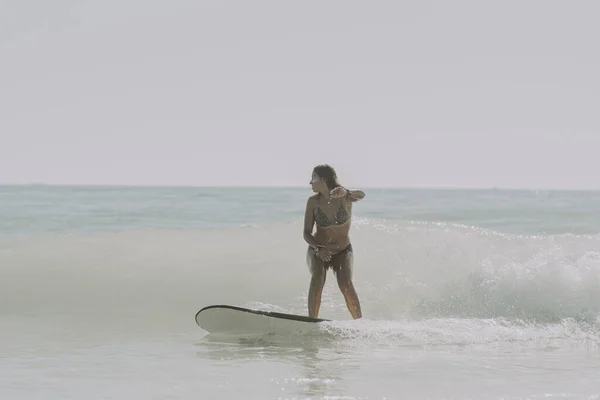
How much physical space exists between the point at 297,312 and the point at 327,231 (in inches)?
123

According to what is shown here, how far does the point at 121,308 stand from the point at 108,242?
6.44 metres

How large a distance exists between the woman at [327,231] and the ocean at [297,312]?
0.54m

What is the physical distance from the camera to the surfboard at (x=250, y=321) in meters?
8.62

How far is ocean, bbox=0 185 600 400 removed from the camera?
6547 millimetres

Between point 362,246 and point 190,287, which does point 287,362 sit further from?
point 362,246

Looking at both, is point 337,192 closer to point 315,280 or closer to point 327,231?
point 327,231

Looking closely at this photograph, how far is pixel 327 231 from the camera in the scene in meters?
8.91

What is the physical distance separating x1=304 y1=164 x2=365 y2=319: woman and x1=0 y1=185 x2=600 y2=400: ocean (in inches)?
21.4

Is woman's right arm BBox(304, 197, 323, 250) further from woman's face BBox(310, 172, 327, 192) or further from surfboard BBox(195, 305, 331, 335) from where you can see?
surfboard BBox(195, 305, 331, 335)

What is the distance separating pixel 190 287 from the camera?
13.9 metres

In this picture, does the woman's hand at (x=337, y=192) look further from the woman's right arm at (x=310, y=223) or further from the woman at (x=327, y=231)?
the woman's right arm at (x=310, y=223)

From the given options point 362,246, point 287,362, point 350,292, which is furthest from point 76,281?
point 287,362

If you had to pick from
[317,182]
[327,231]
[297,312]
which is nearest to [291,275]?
[297,312]

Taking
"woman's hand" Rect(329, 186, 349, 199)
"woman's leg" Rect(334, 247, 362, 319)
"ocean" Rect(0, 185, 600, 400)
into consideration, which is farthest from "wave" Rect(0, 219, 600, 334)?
"woman's hand" Rect(329, 186, 349, 199)
